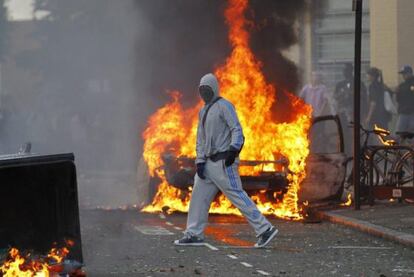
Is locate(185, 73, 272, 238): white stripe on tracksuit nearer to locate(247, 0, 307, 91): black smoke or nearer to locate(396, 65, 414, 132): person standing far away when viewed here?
locate(247, 0, 307, 91): black smoke

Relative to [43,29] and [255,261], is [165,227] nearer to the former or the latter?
[255,261]

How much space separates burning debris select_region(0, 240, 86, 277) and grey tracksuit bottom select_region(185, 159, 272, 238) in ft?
13.6

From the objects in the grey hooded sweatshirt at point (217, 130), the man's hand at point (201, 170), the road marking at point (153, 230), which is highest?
the grey hooded sweatshirt at point (217, 130)

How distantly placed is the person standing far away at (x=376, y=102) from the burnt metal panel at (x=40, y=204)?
16885 millimetres

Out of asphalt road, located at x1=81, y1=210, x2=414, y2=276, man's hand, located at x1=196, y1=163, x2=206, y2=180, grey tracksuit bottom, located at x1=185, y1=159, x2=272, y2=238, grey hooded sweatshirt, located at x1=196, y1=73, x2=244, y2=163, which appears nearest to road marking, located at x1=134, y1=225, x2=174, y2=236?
asphalt road, located at x1=81, y1=210, x2=414, y2=276

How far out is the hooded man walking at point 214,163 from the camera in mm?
12234

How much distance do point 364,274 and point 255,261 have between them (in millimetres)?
1167

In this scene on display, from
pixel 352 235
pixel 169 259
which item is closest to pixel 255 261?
pixel 169 259

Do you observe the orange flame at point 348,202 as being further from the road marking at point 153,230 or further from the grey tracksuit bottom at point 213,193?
the grey tracksuit bottom at point 213,193

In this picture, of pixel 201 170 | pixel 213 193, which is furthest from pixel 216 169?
pixel 213 193

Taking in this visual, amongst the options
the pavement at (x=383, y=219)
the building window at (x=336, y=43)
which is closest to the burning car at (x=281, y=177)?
the pavement at (x=383, y=219)

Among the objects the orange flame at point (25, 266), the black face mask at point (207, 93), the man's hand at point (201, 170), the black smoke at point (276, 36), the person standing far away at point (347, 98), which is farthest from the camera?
the person standing far away at point (347, 98)

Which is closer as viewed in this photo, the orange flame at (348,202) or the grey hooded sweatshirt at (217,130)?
the grey hooded sweatshirt at (217,130)

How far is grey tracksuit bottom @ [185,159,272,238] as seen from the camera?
12.2m
